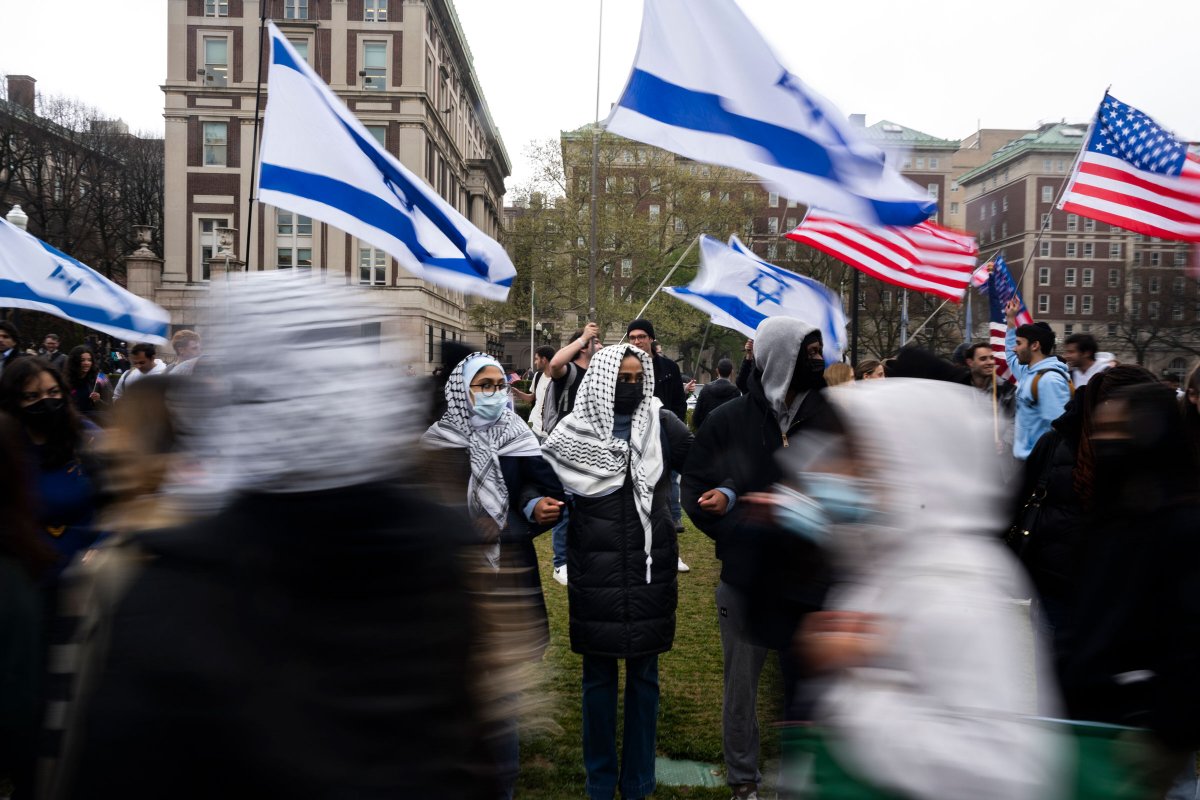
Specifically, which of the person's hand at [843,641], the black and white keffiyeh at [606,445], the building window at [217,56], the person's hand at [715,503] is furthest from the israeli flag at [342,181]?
the building window at [217,56]

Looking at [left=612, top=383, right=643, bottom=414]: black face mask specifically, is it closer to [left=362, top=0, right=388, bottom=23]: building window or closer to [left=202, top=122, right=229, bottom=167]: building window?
[left=362, top=0, right=388, bottom=23]: building window

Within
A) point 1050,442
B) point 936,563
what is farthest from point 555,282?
point 936,563

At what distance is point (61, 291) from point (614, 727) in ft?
18.0

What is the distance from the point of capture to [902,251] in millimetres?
8531

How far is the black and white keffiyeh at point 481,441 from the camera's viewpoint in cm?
488

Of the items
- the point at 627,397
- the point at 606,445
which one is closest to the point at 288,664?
the point at 606,445

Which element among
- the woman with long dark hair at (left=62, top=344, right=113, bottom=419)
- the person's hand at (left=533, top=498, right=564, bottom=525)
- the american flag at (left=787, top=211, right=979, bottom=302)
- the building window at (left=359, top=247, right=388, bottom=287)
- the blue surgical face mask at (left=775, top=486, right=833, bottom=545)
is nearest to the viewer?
the blue surgical face mask at (left=775, top=486, right=833, bottom=545)

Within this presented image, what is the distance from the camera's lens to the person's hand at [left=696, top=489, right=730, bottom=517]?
4371 millimetres

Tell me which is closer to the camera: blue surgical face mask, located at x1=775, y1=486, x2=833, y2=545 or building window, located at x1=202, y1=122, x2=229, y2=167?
blue surgical face mask, located at x1=775, y1=486, x2=833, y2=545

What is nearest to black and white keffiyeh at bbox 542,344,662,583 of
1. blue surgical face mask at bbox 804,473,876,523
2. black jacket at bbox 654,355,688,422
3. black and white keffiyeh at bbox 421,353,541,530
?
black and white keffiyeh at bbox 421,353,541,530

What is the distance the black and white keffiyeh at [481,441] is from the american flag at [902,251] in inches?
132

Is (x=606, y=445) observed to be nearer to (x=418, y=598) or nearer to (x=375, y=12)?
(x=418, y=598)

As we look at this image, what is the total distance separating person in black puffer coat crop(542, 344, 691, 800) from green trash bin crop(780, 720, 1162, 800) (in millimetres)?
2383

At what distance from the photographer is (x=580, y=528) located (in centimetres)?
465
